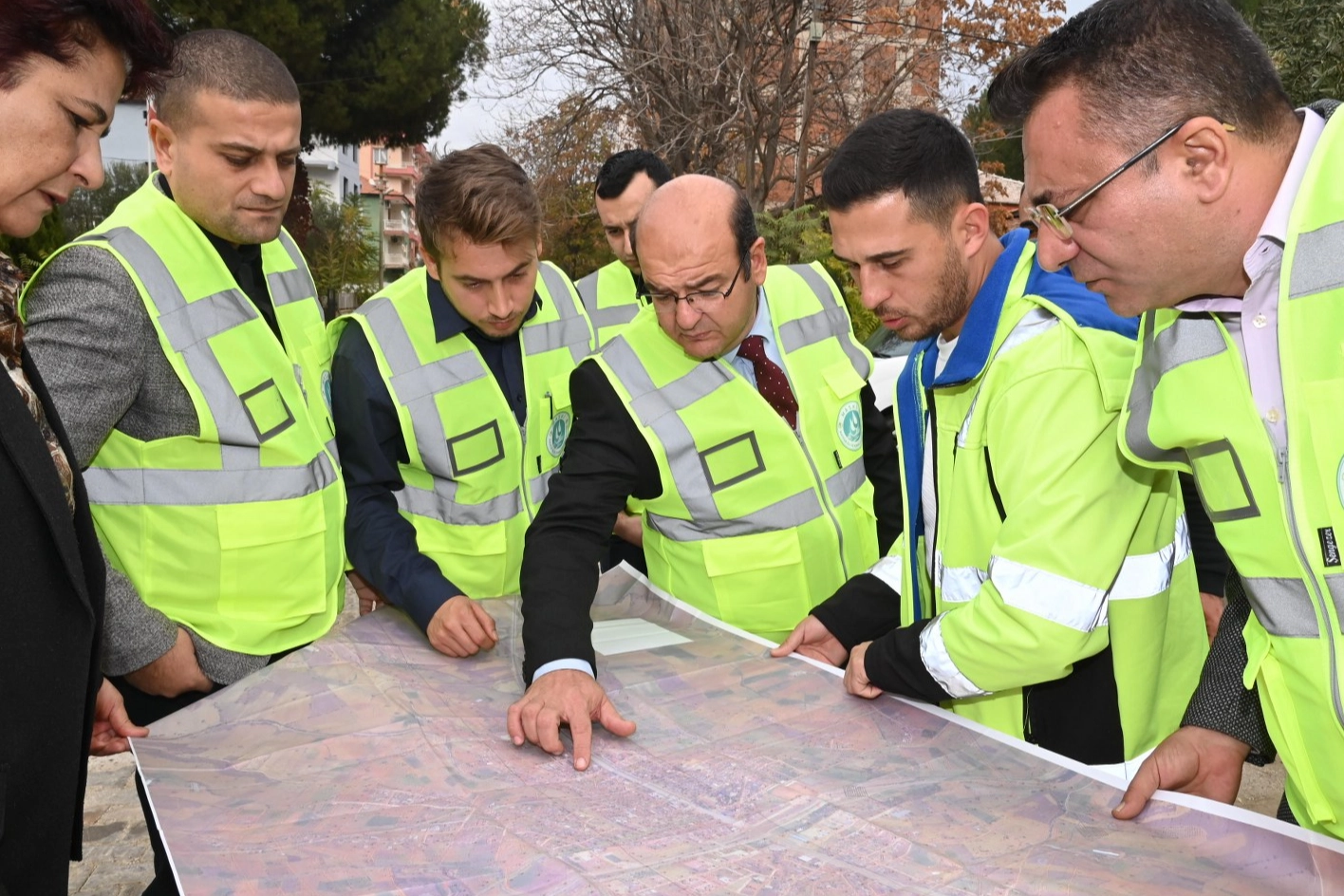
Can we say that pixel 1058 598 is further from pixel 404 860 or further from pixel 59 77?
pixel 59 77

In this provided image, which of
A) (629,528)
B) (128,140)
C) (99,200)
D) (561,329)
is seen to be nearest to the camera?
(561,329)

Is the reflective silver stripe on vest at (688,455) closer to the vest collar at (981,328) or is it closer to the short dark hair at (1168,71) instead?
the vest collar at (981,328)

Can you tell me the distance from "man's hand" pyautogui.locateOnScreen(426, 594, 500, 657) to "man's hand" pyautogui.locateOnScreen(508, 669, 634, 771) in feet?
1.24

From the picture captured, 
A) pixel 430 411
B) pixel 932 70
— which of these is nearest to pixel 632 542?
pixel 430 411

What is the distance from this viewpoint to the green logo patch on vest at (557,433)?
3342 mm

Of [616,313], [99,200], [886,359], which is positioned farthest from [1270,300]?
Result: [99,200]

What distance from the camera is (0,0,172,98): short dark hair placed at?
1657 millimetres

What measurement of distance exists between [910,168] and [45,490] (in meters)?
1.75

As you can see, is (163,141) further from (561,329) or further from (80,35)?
(561,329)

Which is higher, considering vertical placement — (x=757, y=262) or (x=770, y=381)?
(x=757, y=262)

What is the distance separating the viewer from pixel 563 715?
2.15m

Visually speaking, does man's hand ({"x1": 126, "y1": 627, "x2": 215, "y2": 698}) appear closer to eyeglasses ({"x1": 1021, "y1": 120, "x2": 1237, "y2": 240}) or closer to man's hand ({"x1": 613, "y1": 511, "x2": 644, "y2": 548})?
man's hand ({"x1": 613, "y1": 511, "x2": 644, "y2": 548})

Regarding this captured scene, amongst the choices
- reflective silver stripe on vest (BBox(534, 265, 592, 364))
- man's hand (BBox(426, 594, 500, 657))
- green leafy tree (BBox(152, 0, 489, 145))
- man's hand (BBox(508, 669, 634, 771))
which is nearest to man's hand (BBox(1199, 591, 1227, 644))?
man's hand (BBox(508, 669, 634, 771))

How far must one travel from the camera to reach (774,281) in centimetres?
312
